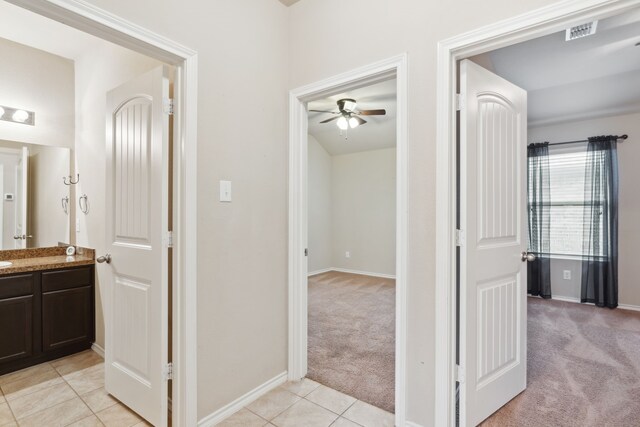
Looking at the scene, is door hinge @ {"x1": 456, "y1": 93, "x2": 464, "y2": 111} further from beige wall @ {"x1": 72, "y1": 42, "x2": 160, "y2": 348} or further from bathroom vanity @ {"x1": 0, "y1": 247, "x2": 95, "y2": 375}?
bathroom vanity @ {"x1": 0, "y1": 247, "x2": 95, "y2": 375}

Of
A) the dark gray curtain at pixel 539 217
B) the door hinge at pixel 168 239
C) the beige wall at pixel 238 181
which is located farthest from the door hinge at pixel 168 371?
the dark gray curtain at pixel 539 217

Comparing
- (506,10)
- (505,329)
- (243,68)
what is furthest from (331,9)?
(505,329)

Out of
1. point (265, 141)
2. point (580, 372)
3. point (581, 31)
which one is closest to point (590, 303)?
point (580, 372)

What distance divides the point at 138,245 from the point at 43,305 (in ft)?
4.60

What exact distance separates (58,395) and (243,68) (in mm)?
2504

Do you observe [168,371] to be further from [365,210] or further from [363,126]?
[365,210]

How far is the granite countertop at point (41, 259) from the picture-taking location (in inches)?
94.5

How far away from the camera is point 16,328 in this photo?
7.87ft

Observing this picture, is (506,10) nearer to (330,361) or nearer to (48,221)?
(330,361)

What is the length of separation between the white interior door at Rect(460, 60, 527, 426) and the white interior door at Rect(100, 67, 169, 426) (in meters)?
1.64

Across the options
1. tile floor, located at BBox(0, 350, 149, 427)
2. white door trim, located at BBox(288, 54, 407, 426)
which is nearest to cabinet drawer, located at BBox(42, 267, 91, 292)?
tile floor, located at BBox(0, 350, 149, 427)

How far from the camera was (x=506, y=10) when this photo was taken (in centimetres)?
149

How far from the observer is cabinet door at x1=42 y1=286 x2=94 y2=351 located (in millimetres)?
2553

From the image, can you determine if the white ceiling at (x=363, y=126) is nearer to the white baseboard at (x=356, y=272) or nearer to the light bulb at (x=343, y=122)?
the light bulb at (x=343, y=122)
